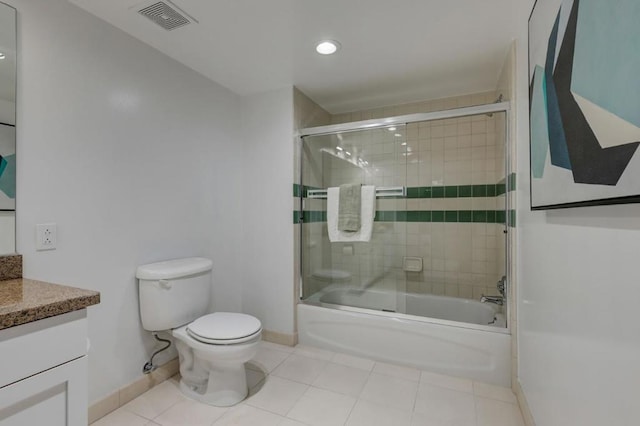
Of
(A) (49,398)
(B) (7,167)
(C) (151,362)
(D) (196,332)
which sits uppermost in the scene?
(B) (7,167)

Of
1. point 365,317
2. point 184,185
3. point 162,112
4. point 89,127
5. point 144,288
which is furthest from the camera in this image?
point 365,317

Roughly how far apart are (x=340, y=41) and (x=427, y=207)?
1.61 meters

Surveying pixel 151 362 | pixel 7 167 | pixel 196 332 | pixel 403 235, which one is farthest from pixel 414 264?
pixel 7 167

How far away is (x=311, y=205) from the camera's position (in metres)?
2.62

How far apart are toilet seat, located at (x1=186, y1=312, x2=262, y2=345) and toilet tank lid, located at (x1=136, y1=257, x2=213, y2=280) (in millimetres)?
307

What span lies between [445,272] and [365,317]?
37.3 inches

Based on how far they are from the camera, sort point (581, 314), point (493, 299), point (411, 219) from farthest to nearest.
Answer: point (411, 219) → point (493, 299) → point (581, 314)

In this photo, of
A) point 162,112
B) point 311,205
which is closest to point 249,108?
point 162,112

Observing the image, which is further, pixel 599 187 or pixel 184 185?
pixel 184 185

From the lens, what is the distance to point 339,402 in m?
1.72

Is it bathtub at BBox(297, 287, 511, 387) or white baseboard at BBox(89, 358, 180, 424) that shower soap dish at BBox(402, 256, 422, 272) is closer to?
bathtub at BBox(297, 287, 511, 387)

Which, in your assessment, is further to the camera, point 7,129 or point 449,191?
point 449,191

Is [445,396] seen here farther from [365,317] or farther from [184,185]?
[184,185]

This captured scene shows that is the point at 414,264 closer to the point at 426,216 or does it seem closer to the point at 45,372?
the point at 426,216
